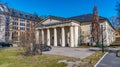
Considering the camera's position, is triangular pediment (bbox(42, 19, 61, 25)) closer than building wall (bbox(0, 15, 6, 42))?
No

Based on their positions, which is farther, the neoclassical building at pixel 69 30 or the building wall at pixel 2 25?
the neoclassical building at pixel 69 30

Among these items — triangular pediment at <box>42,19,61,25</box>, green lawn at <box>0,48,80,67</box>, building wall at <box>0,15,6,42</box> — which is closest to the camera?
green lawn at <box>0,48,80,67</box>

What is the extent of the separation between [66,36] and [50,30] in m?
6.38

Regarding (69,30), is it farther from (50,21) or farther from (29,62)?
(29,62)

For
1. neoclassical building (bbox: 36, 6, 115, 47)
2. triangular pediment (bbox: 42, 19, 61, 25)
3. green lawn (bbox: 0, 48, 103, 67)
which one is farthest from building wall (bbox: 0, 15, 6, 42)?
green lawn (bbox: 0, 48, 103, 67)

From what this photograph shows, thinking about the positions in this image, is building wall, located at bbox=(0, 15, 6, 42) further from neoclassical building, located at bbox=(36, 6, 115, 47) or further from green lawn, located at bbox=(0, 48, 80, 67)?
green lawn, located at bbox=(0, 48, 80, 67)

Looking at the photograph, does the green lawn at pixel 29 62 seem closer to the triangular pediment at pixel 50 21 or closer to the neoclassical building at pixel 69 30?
the neoclassical building at pixel 69 30

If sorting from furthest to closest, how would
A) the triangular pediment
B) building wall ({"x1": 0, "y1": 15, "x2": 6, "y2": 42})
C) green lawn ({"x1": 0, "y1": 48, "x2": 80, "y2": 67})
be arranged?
the triangular pediment, building wall ({"x1": 0, "y1": 15, "x2": 6, "y2": 42}), green lawn ({"x1": 0, "y1": 48, "x2": 80, "y2": 67})

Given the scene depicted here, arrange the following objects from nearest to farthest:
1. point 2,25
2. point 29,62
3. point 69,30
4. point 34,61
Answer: point 29,62 < point 34,61 < point 2,25 < point 69,30

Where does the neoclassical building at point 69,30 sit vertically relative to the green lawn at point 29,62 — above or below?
above

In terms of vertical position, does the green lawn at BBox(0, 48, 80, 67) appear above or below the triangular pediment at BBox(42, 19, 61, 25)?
below

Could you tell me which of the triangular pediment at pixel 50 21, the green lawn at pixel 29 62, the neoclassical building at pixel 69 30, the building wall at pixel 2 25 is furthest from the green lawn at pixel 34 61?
the triangular pediment at pixel 50 21

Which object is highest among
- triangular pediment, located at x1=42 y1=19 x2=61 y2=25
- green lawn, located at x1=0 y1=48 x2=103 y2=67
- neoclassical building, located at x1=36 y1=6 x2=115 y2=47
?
triangular pediment, located at x1=42 y1=19 x2=61 y2=25

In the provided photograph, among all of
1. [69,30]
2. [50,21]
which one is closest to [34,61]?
[69,30]
